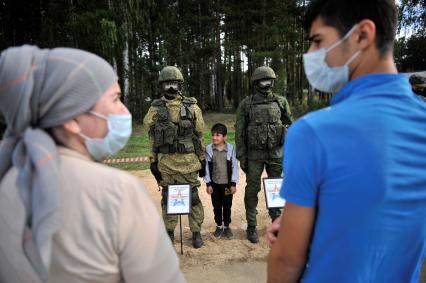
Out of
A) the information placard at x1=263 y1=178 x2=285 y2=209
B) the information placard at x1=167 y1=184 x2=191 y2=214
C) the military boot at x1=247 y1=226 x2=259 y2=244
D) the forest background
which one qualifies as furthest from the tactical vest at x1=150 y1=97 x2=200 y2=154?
the forest background

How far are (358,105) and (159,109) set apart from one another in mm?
3737

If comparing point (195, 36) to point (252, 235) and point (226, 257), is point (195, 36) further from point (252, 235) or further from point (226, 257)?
point (226, 257)

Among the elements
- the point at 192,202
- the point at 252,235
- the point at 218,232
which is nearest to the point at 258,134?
the point at 192,202

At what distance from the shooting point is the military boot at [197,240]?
15.6 feet

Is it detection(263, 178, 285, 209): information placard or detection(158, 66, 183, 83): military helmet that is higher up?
detection(158, 66, 183, 83): military helmet

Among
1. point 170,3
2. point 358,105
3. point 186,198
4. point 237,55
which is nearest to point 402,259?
point 358,105

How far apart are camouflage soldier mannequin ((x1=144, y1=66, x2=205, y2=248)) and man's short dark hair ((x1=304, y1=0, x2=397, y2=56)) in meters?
3.44

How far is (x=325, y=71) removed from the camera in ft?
4.60

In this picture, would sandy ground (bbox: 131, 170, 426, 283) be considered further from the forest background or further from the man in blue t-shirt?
the forest background

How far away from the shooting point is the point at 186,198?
444 centimetres

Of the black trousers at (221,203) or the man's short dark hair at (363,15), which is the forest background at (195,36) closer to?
the black trousers at (221,203)

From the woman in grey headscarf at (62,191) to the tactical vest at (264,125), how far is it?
12.3 ft

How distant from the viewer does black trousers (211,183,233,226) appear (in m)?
4.98

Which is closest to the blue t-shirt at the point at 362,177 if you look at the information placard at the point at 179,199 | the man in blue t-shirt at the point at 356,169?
the man in blue t-shirt at the point at 356,169
